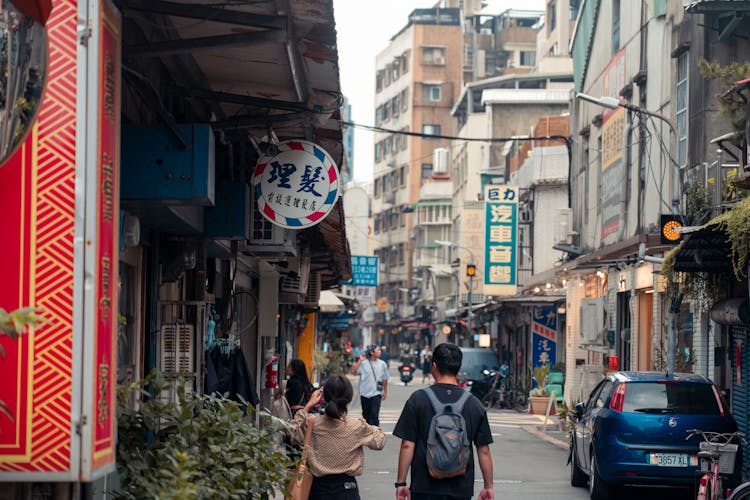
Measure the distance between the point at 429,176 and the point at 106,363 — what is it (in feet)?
309

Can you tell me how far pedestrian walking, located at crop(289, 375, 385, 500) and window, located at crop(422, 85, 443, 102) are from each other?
311ft

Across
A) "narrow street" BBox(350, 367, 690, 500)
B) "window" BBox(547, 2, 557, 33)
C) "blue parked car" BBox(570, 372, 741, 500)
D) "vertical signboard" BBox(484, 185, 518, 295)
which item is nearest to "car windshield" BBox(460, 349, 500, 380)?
"vertical signboard" BBox(484, 185, 518, 295)

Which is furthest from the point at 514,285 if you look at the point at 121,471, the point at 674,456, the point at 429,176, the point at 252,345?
the point at 429,176

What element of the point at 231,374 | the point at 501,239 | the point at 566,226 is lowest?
the point at 231,374

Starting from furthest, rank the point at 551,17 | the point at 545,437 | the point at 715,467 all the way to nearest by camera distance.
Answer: the point at 551,17 → the point at 545,437 → the point at 715,467

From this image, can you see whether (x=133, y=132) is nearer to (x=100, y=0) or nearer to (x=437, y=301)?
(x=100, y=0)

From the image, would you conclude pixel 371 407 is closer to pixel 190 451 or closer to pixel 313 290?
pixel 313 290

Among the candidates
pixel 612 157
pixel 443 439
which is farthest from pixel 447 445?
pixel 612 157

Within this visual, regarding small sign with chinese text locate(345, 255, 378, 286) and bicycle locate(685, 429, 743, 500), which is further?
small sign with chinese text locate(345, 255, 378, 286)

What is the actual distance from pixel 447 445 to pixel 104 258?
3.50 m

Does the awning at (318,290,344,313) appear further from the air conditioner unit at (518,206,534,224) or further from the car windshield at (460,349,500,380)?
the air conditioner unit at (518,206,534,224)

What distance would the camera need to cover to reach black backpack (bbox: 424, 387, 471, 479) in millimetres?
8016

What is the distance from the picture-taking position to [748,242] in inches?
547

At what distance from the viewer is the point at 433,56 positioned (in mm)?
102312
